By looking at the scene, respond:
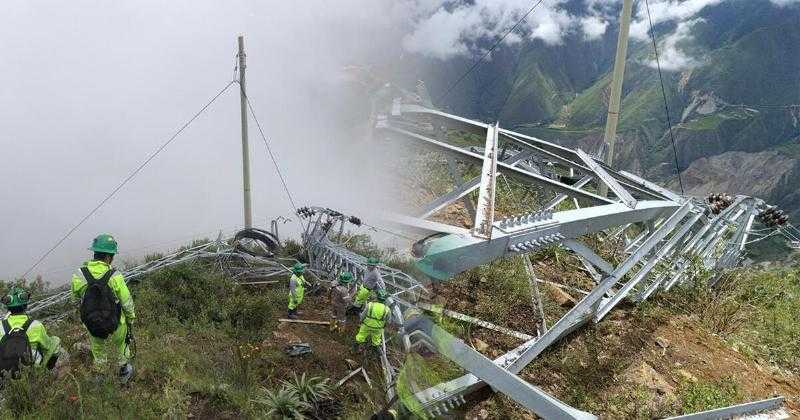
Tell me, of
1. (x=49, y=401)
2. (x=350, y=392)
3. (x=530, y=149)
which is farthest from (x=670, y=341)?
(x=49, y=401)

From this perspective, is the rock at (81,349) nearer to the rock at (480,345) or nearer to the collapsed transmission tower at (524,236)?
the collapsed transmission tower at (524,236)

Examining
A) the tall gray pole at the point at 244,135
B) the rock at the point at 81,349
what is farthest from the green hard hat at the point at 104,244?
the tall gray pole at the point at 244,135

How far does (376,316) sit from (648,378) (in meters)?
3.93

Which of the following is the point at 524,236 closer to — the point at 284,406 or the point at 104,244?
the point at 284,406

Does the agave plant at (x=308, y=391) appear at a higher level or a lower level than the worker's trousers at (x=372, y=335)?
lower

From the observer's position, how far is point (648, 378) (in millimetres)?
7352

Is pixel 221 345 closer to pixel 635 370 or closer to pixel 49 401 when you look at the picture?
pixel 49 401

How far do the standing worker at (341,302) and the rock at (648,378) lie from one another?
484cm

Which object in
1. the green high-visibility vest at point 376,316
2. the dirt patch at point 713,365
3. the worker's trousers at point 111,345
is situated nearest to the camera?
the worker's trousers at point 111,345

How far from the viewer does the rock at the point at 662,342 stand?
8.27m

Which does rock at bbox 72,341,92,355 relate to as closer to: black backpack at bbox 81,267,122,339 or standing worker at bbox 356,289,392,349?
black backpack at bbox 81,267,122,339

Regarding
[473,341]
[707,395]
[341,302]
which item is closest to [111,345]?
[341,302]

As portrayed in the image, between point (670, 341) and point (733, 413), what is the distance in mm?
1940

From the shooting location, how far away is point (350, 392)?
22.5ft
